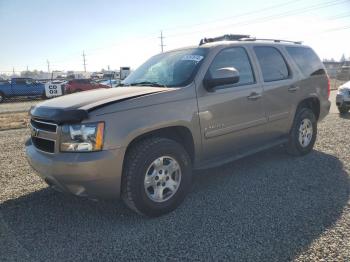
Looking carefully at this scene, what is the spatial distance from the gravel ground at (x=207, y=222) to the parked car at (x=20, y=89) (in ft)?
66.0

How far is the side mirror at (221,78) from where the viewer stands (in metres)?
3.71

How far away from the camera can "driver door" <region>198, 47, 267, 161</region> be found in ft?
12.6

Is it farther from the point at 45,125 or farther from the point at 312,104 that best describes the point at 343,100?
the point at 45,125

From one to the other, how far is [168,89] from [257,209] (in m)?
1.62

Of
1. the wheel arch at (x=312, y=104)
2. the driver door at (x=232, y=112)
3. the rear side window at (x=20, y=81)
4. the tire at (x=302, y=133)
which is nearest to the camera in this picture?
the driver door at (x=232, y=112)

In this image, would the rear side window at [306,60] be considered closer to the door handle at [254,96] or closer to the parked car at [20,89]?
the door handle at [254,96]

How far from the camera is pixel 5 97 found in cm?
2266

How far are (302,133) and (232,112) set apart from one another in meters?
2.03

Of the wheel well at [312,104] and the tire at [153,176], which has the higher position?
the wheel well at [312,104]

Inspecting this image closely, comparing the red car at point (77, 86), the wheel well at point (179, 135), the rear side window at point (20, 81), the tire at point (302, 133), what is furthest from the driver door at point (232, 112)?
the rear side window at point (20, 81)

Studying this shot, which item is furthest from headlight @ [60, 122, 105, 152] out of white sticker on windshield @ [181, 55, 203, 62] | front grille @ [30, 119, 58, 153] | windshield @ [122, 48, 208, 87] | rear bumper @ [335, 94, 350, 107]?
rear bumper @ [335, 94, 350, 107]

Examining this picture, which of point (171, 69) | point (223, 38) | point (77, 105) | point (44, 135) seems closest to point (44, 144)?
point (44, 135)

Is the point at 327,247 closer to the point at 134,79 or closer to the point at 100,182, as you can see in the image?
the point at 100,182

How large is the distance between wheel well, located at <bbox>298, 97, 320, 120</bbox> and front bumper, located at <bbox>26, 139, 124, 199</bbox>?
3633 mm
